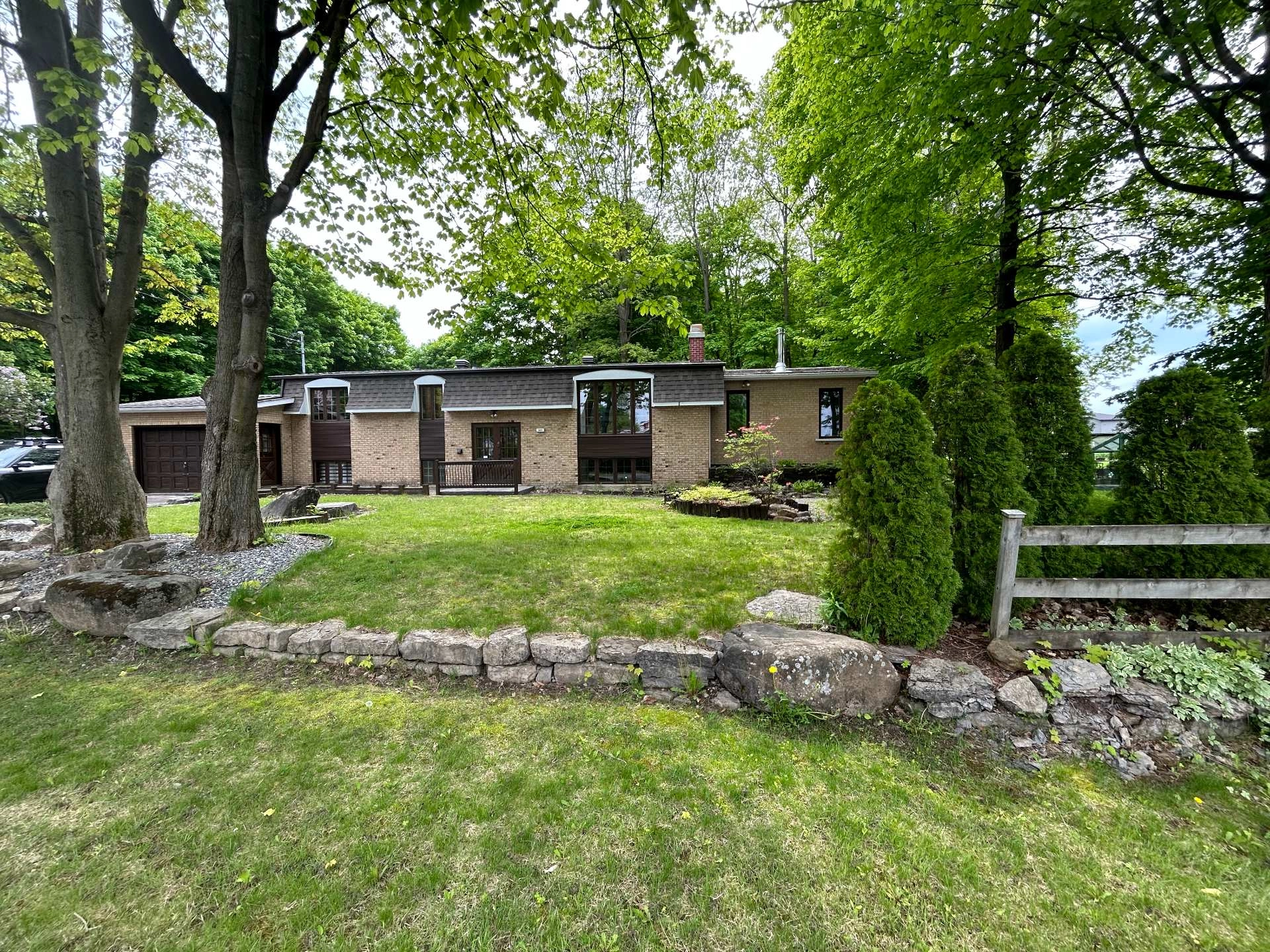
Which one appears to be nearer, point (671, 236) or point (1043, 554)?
point (1043, 554)

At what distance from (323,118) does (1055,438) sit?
8343 mm

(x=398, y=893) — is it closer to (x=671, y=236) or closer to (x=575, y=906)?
(x=575, y=906)

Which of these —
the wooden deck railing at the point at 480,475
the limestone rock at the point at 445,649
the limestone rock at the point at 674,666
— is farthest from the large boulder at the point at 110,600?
the wooden deck railing at the point at 480,475

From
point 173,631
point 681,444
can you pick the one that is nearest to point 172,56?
point 173,631

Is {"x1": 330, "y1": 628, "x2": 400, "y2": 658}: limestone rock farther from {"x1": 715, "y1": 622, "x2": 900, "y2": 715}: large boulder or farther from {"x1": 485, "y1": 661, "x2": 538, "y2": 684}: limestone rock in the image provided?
{"x1": 715, "y1": 622, "x2": 900, "y2": 715}: large boulder

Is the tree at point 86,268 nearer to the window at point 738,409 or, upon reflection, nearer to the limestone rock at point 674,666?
the limestone rock at point 674,666

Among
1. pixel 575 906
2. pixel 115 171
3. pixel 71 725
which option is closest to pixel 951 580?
pixel 575 906

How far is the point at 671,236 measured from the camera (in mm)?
22906

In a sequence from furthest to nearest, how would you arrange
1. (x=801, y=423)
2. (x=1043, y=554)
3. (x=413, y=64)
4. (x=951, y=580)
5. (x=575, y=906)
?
(x=801, y=423)
(x=413, y=64)
(x=1043, y=554)
(x=951, y=580)
(x=575, y=906)

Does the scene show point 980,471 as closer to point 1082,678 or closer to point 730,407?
point 1082,678

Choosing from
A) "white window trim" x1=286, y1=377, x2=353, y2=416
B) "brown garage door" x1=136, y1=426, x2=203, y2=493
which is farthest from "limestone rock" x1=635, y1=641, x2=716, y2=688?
"brown garage door" x1=136, y1=426, x2=203, y2=493

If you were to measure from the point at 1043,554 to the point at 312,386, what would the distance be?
20357 mm

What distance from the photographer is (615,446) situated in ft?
50.6

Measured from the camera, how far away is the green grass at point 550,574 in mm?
3916
